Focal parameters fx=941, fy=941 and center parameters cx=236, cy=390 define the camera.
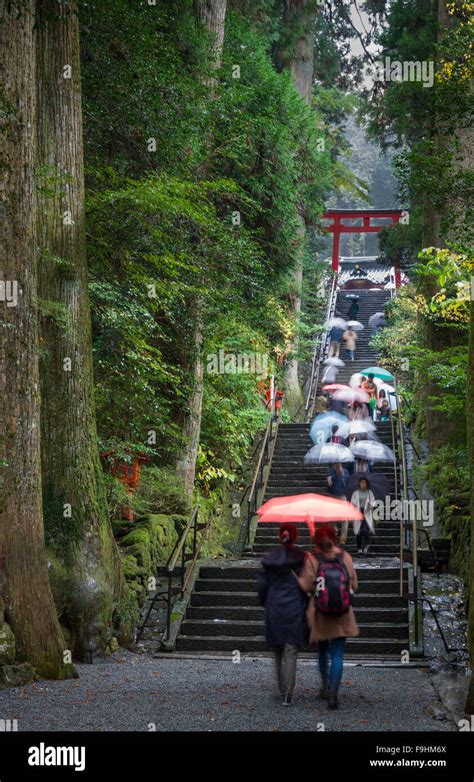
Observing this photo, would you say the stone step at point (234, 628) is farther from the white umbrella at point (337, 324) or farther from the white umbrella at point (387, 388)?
the white umbrella at point (337, 324)

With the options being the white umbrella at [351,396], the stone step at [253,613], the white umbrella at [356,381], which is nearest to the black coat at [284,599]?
the stone step at [253,613]

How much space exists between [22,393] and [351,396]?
10217 millimetres

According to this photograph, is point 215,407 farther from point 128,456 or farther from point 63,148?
point 63,148

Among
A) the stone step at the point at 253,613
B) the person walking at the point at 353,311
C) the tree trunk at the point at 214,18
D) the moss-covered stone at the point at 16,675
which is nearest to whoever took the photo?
the moss-covered stone at the point at 16,675

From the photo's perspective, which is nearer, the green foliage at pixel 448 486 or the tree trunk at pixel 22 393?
the tree trunk at pixel 22 393

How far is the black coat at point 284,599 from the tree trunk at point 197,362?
8062mm

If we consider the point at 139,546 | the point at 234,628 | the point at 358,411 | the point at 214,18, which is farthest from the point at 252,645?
the point at 214,18

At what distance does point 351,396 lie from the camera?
58.7 ft

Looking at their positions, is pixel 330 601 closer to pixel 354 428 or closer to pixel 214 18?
pixel 354 428

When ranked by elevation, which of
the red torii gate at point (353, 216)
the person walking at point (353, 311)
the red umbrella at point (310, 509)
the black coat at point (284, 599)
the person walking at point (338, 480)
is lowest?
the person walking at point (338, 480)

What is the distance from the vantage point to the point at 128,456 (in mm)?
12891

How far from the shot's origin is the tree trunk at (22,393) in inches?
330
